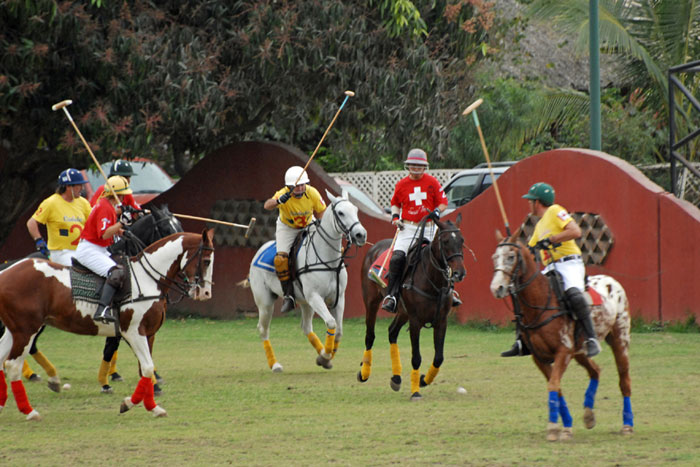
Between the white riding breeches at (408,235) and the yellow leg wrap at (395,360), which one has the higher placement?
the white riding breeches at (408,235)

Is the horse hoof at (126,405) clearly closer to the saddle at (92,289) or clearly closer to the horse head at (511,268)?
the saddle at (92,289)

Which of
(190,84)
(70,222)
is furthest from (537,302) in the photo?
(190,84)

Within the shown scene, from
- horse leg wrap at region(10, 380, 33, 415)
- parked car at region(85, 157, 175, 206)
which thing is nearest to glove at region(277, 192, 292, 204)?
horse leg wrap at region(10, 380, 33, 415)

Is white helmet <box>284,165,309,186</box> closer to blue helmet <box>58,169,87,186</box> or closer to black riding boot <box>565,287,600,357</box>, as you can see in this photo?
blue helmet <box>58,169,87,186</box>

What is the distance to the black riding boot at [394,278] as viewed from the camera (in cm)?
1244

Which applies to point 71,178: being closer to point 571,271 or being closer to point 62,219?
point 62,219

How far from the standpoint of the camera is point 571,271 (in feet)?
32.0

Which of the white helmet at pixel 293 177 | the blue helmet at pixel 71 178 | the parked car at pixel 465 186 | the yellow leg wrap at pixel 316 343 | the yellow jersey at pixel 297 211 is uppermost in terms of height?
the parked car at pixel 465 186

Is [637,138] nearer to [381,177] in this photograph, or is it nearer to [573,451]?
[381,177]

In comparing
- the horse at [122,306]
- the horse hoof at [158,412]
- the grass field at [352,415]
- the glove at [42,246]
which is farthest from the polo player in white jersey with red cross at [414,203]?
the glove at [42,246]

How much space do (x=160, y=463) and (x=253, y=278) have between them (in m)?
6.86

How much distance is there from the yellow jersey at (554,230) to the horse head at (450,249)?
5.23 ft

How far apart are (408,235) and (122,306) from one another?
344 centimetres

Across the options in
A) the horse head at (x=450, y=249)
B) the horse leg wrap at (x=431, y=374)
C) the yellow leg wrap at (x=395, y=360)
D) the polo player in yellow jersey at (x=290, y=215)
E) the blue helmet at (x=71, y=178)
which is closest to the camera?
the horse head at (x=450, y=249)
